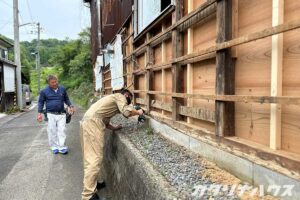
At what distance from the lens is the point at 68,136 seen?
9914 mm

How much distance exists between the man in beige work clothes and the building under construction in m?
0.70

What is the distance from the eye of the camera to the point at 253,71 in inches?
107

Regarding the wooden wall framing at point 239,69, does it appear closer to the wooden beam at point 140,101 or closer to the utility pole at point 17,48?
the wooden beam at point 140,101

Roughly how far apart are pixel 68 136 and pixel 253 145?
26.4ft

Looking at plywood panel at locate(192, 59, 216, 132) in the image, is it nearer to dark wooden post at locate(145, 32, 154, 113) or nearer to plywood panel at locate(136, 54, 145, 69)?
dark wooden post at locate(145, 32, 154, 113)

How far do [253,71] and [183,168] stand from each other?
4.01 ft

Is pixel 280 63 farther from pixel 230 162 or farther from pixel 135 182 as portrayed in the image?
pixel 135 182

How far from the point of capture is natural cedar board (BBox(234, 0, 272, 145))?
2553 mm

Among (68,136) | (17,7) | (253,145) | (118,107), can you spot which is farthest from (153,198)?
(17,7)

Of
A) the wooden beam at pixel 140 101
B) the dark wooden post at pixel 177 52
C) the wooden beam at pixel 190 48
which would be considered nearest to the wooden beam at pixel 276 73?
the wooden beam at pixel 190 48

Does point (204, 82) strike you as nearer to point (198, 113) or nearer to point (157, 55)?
point (198, 113)

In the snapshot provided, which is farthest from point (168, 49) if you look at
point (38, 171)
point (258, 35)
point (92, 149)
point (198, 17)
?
point (38, 171)

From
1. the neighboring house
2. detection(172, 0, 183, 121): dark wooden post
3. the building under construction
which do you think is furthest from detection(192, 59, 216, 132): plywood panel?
the neighboring house

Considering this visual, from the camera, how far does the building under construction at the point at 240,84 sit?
2.29 m
